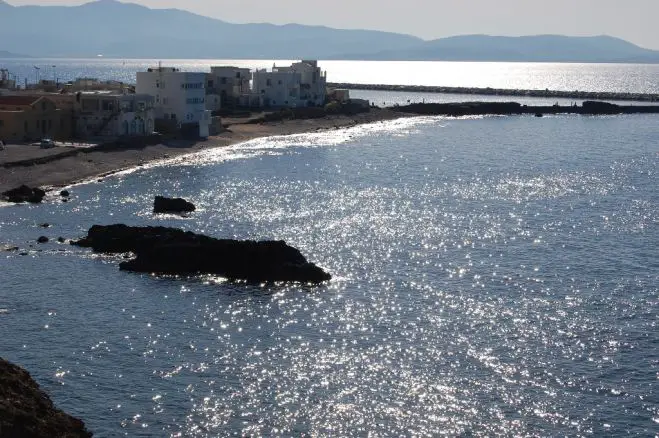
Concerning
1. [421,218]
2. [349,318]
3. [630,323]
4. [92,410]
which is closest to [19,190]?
[421,218]

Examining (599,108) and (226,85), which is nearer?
(226,85)

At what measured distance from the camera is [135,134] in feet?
260

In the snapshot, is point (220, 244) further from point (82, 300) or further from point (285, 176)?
point (285, 176)

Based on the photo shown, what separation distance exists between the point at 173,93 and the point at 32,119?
15.7 metres

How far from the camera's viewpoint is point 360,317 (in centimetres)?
3334

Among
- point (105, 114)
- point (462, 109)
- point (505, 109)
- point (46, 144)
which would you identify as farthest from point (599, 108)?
point (46, 144)

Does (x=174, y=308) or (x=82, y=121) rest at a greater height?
(x=82, y=121)

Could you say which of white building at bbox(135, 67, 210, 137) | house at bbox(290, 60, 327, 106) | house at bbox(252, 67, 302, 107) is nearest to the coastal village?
white building at bbox(135, 67, 210, 137)

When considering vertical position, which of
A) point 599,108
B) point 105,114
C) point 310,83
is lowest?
point 105,114

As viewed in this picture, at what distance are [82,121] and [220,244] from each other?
43546mm

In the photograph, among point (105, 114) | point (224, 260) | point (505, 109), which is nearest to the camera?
point (224, 260)

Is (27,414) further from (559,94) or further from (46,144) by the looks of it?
(559,94)

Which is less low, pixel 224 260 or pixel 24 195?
pixel 24 195

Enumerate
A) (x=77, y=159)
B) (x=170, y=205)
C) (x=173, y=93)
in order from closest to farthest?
(x=170, y=205) → (x=77, y=159) → (x=173, y=93)
